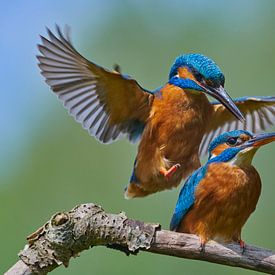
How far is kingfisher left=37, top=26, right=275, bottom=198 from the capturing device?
7812 millimetres

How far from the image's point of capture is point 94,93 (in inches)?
318

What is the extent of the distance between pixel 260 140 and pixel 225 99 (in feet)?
1.36

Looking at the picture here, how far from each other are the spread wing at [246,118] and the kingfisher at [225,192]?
3.56 ft

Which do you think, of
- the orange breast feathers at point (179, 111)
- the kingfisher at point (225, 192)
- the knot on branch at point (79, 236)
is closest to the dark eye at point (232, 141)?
the kingfisher at point (225, 192)

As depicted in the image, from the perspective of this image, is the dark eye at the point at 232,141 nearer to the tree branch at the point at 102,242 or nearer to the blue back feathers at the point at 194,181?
the blue back feathers at the point at 194,181

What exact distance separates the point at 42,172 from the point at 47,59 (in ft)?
16.3

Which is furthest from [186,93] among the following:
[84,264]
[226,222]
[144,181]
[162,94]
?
[84,264]

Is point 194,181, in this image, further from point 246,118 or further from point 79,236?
point 246,118

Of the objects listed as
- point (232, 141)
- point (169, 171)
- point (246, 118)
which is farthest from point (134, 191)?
point (232, 141)

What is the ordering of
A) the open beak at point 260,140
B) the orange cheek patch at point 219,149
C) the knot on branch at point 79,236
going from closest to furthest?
1. the knot on branch at point 79,236
2. the open beak at point 260,140
3. the orange cheek patch at point 219,149

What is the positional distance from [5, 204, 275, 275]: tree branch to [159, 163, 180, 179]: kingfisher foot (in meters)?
1.42

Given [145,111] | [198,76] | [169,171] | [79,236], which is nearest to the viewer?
[79,236]

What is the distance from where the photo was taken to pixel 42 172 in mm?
12531

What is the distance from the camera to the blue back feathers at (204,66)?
7242mm
